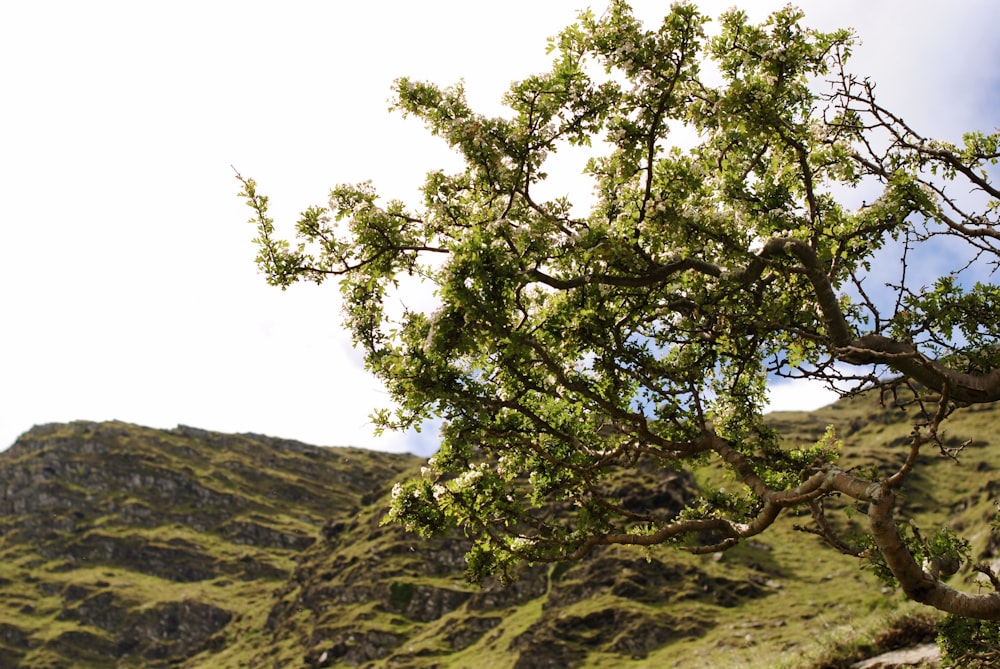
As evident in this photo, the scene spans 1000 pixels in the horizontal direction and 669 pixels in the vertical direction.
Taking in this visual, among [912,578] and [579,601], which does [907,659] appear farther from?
[579,601]

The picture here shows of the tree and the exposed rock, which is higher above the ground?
the tree

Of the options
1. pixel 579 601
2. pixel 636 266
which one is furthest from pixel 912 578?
pixel 579 601

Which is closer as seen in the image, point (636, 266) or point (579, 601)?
point (636, 266)

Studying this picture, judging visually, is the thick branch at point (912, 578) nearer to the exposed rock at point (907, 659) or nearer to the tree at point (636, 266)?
the tree at point (636, 266)

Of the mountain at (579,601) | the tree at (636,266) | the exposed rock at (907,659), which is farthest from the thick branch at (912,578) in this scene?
the mountain at (579,601)

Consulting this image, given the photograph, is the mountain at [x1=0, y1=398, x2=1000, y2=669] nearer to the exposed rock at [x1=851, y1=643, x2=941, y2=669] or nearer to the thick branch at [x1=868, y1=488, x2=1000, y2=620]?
the exposed rock at [x1=851, y1=643, x2=941, y2=669]

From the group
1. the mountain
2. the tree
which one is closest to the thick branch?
the tree

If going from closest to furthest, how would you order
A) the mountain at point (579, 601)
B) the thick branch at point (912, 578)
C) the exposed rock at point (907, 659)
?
1. the thick branch at point (912, 578)
2. the exposed rock at point (907, 659)
3. the mountain at point (579, 601)

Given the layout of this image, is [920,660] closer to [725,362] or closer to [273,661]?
[725,362]

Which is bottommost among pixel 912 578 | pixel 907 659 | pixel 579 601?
pixel 579 601

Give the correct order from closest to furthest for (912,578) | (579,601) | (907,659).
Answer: (912,578)
(907,659)
(579,601)

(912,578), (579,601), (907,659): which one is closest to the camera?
(912,578)

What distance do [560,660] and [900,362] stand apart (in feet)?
337

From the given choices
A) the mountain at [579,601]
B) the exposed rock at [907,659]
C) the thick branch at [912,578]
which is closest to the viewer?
the thick branch at [912,578]
